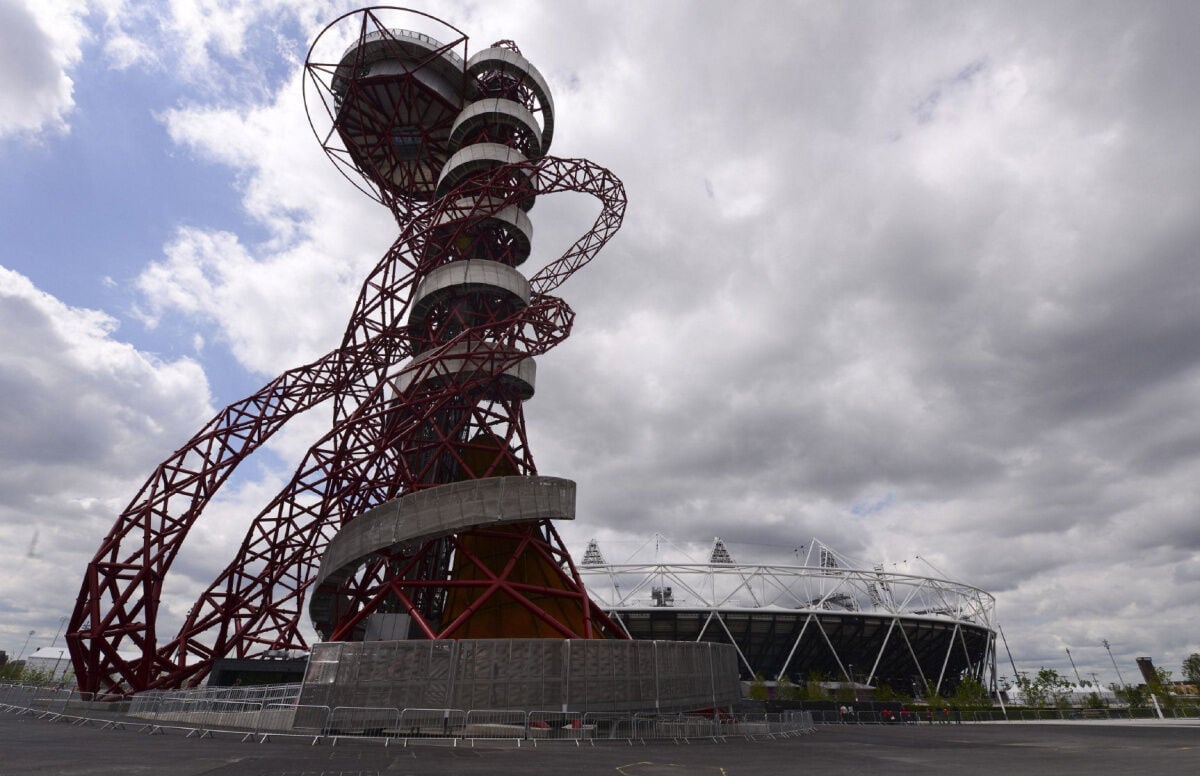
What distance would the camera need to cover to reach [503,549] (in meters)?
31.8

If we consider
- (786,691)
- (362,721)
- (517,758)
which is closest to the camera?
(517,758)

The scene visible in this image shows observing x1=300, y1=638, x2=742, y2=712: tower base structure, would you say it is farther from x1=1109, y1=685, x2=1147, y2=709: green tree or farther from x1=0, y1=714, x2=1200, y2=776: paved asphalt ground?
x1=1109, y1=685, x2=1147, y2=709: green tree

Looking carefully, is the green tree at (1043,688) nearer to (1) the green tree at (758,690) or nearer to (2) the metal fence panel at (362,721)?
(1) the green tree at (758,690)

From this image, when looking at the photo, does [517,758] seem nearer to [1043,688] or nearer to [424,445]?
[424,445]

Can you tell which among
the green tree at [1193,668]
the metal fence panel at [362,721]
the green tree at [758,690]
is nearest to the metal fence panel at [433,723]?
the metal fence panel at [362,721]

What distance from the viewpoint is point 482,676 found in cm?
2119

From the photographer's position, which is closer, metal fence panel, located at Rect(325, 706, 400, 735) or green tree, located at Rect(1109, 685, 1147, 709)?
metal fence panel, located at Rect(325, 706, 400, 735)

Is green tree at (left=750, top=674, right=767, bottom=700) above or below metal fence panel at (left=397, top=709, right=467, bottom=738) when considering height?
above

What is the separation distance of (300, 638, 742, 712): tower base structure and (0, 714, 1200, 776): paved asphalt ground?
2.54 meters

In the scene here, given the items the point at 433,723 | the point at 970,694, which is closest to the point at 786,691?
the point at 970,694

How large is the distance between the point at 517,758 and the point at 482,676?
6704 mm

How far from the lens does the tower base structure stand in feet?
68.2

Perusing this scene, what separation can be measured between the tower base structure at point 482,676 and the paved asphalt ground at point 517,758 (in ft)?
8.35

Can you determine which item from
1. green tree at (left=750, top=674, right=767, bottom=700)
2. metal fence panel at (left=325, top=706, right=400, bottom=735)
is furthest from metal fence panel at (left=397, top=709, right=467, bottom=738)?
green tree at (left=750, top=674, right=767, bottom=700)
